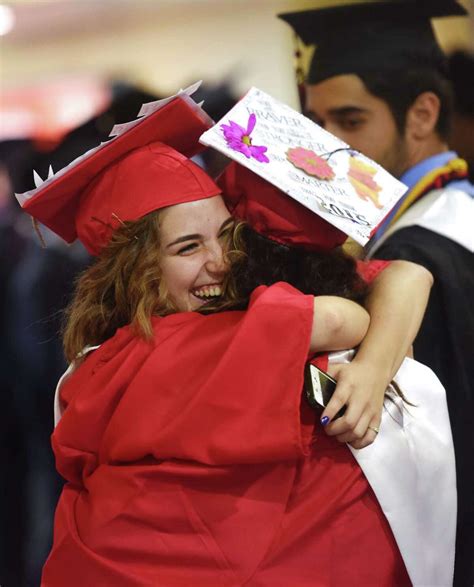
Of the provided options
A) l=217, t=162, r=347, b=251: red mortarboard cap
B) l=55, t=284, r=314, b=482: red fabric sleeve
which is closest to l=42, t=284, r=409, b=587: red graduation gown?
l=55, t=284, r=314, b=482: red fabric sleeve

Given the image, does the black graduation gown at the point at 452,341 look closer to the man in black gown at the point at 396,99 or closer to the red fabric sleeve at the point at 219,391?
the man in black gown at the point at 396,99

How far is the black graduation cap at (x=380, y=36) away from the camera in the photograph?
1.96 m

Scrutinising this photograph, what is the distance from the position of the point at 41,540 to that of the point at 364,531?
1240 millimetres

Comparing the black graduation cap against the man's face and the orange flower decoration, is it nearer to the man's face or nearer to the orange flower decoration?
the man's face

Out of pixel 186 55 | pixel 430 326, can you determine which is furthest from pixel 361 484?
pixel 186 55

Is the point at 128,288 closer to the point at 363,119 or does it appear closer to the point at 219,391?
the point at 219,391

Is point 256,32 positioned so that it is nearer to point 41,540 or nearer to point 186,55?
point 186,55

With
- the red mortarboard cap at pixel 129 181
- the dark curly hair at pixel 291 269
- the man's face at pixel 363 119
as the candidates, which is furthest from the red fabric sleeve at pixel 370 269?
the man's face at pixel 363 119

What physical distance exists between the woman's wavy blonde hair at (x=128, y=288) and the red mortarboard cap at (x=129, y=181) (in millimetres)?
30

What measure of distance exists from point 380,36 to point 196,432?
3.93 ft

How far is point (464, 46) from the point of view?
2.02m

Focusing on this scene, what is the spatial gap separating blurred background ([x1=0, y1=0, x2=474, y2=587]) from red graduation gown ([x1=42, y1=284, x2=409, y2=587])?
Result: 0.79 meters

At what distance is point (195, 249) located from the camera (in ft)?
4.44

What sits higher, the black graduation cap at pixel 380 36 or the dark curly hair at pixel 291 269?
the black graduation cap at pixel 380 36
